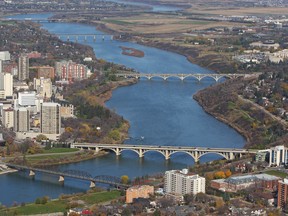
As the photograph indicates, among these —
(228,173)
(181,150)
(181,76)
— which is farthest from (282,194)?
(181,76)

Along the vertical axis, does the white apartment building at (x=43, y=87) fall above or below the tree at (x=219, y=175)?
below

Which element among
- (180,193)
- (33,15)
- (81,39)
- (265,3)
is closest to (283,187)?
(180,193)

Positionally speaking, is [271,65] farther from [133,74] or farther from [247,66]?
[133,74]

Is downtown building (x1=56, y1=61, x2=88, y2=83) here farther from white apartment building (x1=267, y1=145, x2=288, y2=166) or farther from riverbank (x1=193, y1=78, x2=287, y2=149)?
white apartment building (x1=267, y1=145, x2=288, y2=166)

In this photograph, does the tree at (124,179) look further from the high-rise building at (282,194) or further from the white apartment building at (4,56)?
the white apartment building at (4,56)

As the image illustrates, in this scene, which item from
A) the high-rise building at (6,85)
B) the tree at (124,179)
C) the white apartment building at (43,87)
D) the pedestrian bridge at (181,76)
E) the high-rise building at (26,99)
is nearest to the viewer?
the tree at (124,179)

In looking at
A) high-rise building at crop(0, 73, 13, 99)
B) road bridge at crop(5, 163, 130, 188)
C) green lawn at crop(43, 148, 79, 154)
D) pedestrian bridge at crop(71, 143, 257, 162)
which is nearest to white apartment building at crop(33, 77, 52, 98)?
high-rise building at crop(0, 73, 13, 99)

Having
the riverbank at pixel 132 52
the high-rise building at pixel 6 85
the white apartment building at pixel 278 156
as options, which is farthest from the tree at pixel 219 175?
the riverbank at pixel 132 52

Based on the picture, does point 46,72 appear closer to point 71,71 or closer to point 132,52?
point 71,71
